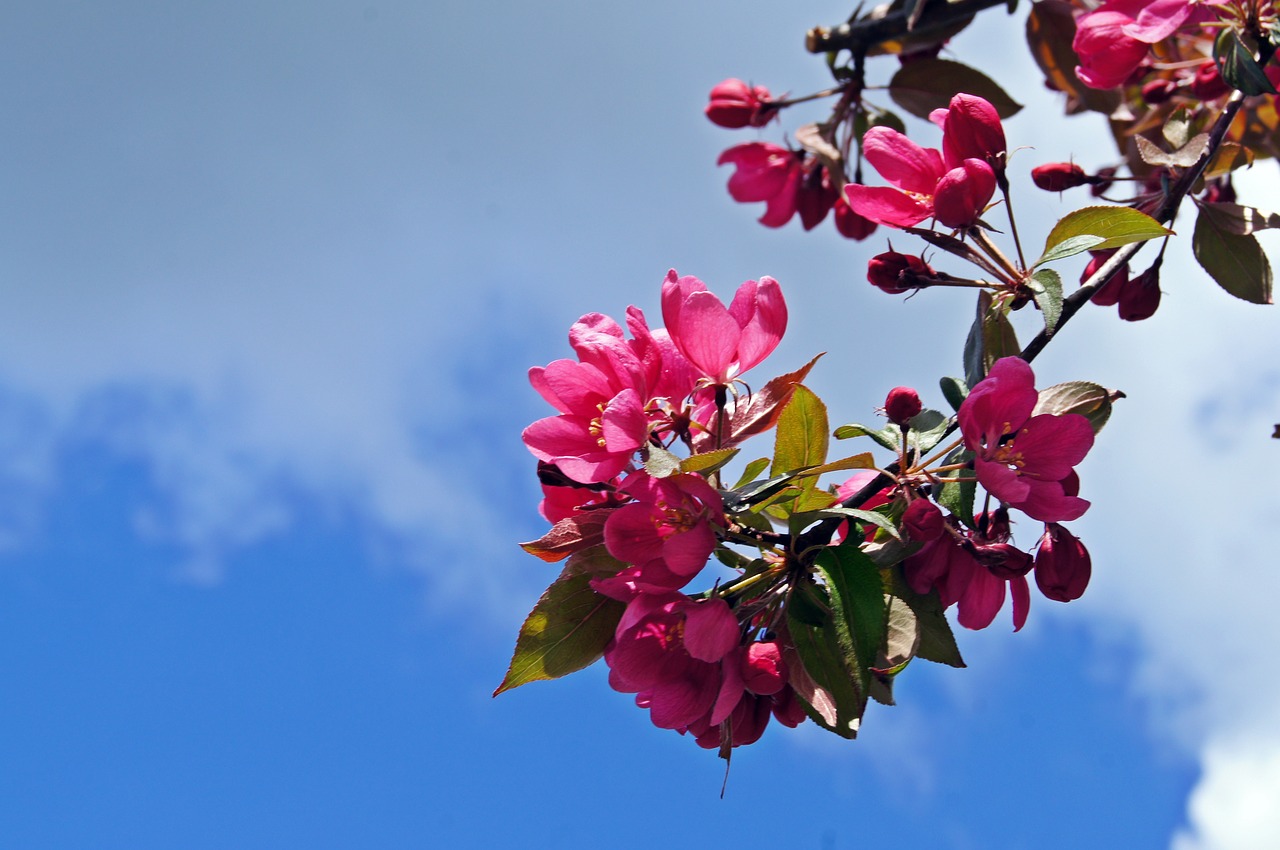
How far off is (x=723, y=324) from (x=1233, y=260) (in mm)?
1048

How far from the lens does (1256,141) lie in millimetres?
2402

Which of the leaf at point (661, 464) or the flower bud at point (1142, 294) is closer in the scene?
the leaf at point (661, 464)

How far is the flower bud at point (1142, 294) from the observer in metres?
1.92

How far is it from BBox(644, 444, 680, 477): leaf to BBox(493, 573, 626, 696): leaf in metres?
0.25

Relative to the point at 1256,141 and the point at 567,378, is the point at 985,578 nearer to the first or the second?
the point at 567,378

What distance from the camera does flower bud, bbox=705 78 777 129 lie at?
3000 millimetres

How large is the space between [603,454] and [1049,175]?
1.01 metres

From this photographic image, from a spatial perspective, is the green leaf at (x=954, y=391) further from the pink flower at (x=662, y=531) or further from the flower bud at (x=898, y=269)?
the pink flower at (x=662, y=531)

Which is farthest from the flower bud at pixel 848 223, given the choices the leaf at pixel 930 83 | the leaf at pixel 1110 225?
the leaf at pixel 1110 225

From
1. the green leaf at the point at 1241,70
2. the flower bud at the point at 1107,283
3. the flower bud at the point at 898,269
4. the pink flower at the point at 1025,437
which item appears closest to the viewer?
the pink flower at the point at 1025,437

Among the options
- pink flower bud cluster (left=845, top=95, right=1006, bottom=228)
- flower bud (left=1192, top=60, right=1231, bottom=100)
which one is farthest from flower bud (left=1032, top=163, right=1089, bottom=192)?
flower bud (left=1192, top=60, right=1231, bottom=100)

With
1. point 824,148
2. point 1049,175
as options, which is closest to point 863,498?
point 1049,175

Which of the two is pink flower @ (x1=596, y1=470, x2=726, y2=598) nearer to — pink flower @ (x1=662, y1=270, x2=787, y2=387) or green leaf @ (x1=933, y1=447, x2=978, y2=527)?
pink flower @ (x1=662, y1=270, x2=787, y2=387)

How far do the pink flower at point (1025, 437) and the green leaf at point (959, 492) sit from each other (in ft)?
0.19
